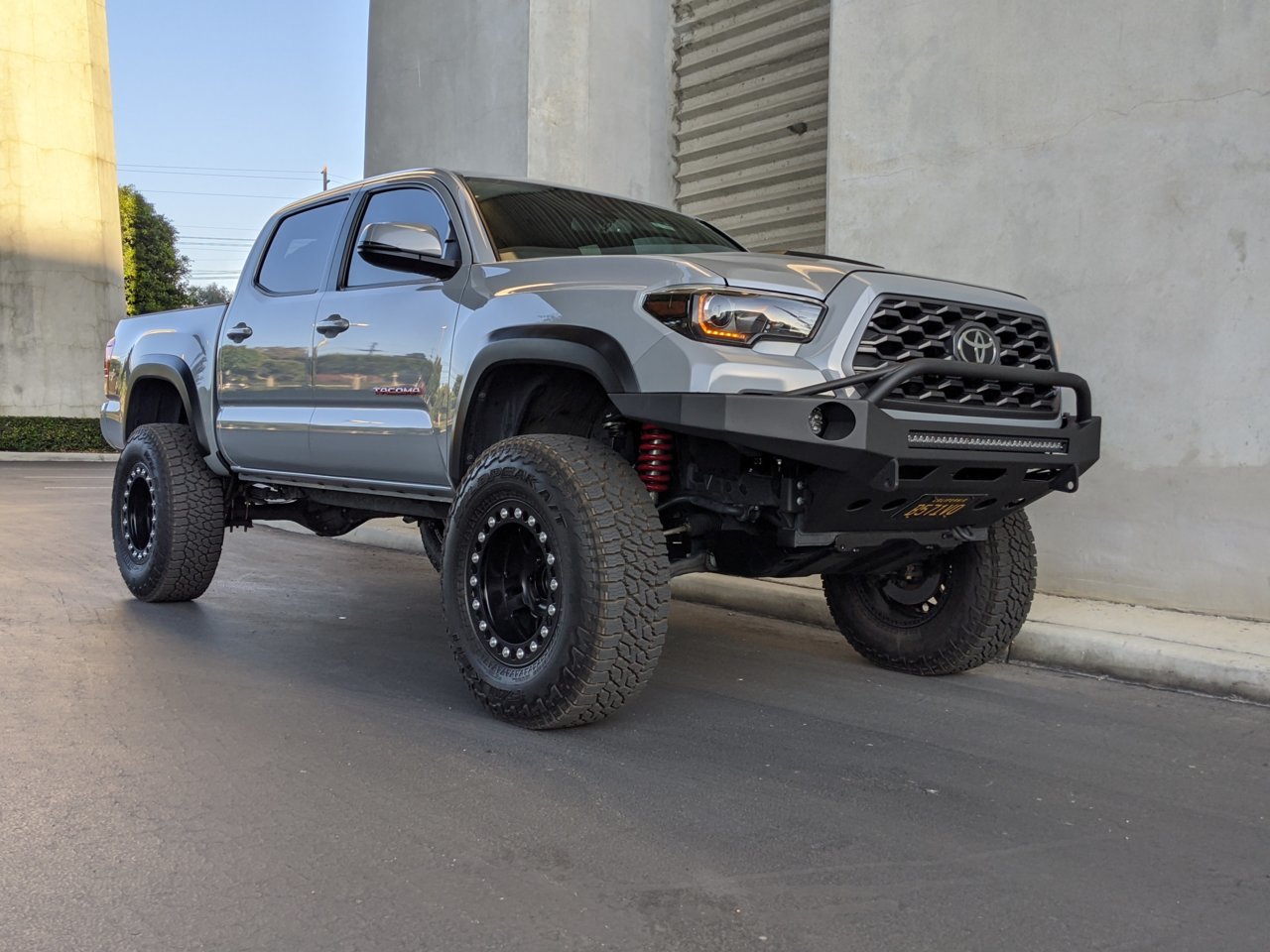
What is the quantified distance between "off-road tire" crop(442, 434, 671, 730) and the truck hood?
740 millimetres

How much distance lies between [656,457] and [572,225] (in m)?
1.34

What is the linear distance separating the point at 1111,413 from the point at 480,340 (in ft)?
12.7

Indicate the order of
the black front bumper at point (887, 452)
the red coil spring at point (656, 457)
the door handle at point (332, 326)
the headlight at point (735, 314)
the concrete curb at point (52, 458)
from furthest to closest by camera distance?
1. the concrete curb at point (52, 458)
2. the door handle at point (332, 326)
3. the red coil spring at point (656, 457)
4. the headlight at point (735, 314)
5. the black front bumper at point (887, 452)

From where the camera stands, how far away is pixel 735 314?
3.89 meters

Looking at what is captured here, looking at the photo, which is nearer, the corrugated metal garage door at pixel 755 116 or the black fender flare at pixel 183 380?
the black fender flare at pixel 183 380

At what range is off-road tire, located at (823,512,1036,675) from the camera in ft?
16.5

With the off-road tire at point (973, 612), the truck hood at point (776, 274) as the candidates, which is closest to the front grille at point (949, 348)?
the truck hood at point (776, 274)

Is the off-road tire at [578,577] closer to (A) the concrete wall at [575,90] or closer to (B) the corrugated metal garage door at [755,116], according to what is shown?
(B) the corrugated metal garage door at [755,116]

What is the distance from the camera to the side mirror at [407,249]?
4648 millimetres

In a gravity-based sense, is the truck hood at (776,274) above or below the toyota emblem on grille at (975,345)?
above

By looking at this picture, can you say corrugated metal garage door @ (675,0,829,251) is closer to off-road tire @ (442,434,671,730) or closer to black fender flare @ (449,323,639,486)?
black fender flare @ (449,323,639,486)

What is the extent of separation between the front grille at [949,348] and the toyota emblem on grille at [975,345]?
24mm

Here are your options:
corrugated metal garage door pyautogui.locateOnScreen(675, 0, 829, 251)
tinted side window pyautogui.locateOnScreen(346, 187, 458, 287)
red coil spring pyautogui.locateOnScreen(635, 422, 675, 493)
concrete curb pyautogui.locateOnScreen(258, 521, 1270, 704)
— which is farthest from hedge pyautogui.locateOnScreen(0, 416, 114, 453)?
red coil spring pyautogui.locateOnScreen(635, 422, 675, 493)

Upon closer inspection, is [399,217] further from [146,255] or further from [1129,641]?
[146,255]
